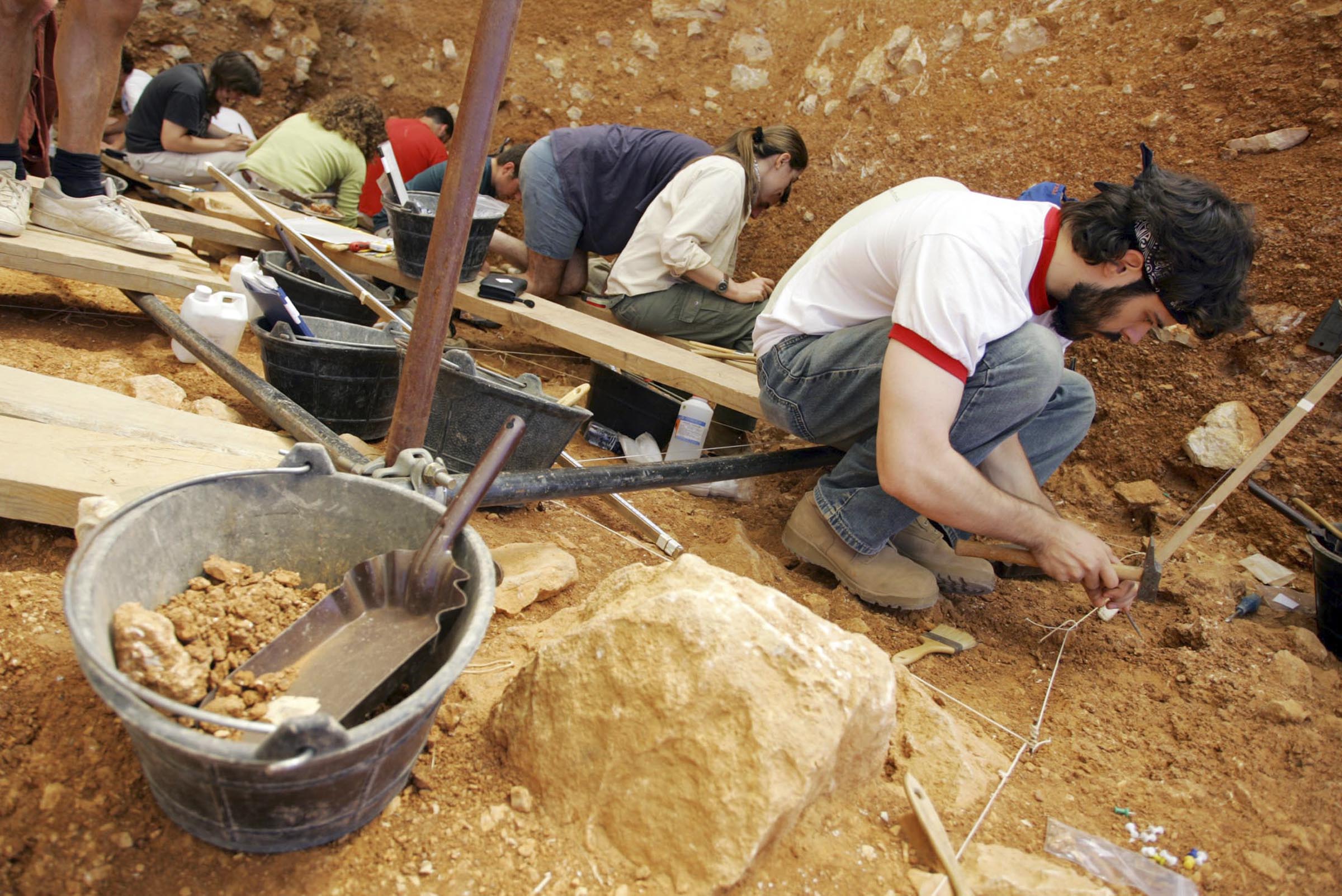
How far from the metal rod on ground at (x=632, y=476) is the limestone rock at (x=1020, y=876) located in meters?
1.07

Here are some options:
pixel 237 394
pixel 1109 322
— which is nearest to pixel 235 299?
pixel 237 394

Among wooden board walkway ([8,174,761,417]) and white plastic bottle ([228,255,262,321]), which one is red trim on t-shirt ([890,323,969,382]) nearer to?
wooden board walkway ([8,174,761,417])

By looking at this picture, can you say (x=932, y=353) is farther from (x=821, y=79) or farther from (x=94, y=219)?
(x=821, y=79)

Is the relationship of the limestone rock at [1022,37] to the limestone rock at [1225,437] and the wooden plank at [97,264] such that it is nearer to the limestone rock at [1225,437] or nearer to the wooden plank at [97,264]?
the limestone rock at [1225,437]

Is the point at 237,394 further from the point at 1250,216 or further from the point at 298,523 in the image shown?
the point at 1250,216

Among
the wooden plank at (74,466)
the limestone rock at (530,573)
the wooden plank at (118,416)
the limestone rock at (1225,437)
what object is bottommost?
the limestone rock at (530,573)

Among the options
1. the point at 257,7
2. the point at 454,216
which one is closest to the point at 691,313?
the point at 454,216

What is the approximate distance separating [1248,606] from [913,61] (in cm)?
274

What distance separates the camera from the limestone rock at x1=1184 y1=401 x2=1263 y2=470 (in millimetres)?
2953

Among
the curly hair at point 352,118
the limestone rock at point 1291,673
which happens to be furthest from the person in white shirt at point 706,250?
the curly hair at point 352,118

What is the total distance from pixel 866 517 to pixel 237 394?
6.86ft

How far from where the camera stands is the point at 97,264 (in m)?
→ 2.74

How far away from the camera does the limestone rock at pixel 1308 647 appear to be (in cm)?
229

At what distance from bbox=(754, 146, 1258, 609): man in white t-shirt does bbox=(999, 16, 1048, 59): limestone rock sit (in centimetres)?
191
